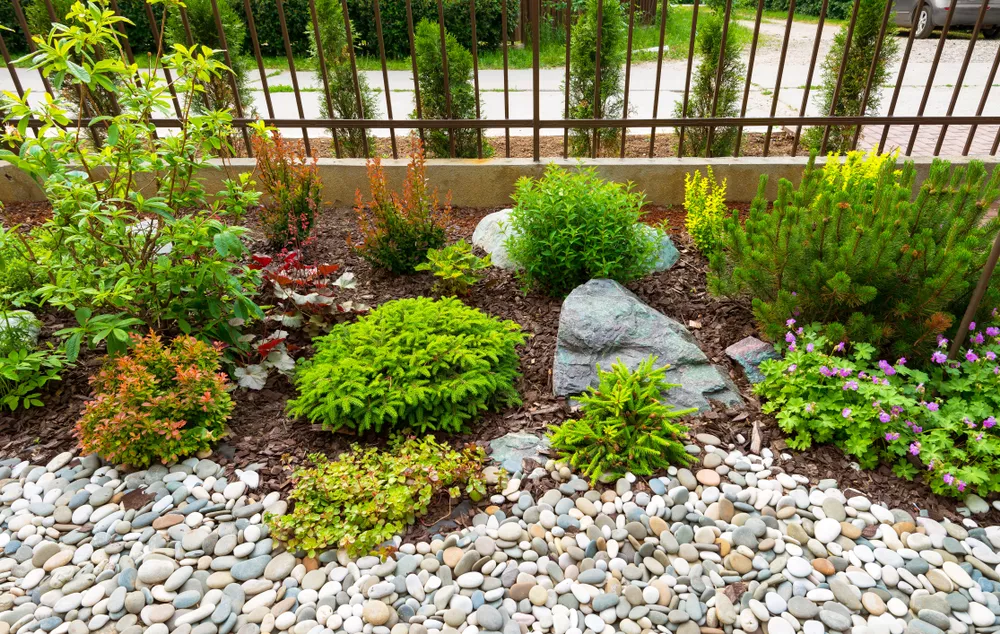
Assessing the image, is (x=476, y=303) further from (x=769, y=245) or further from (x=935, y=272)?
(x=935, y=272)

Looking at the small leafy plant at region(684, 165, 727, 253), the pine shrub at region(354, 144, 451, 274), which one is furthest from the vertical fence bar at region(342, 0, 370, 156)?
the small leafy plant at region(684, 165, 727, 253)

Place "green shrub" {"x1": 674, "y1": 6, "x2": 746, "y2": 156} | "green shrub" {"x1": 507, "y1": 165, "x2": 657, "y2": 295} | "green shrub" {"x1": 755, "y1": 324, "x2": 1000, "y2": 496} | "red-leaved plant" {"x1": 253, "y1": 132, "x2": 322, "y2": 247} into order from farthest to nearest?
"green shrub" {"x1": 674, "y1": 6, "x2": 746, "y2": 156} < "red-leaved plant" {"x1": 253, "y1": 132, "x2": 322, "y2": 247} < "green shrub" {"x1": 507, "y1": 165, "x2": 657, "y2": 295} < "green shrub" {"x1": 755, "y1": 324, "x2": 1000, "y2": 496}

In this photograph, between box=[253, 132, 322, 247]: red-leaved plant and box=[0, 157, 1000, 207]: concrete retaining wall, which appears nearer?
box=[253, 132, 322, 247]: red-leaved plant

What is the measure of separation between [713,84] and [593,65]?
1.04 metres

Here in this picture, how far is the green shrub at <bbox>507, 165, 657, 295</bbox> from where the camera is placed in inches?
133

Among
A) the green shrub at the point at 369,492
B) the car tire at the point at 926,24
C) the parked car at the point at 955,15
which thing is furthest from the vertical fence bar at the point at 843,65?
the car tire at the point at 926,24

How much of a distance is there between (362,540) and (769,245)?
2.31m

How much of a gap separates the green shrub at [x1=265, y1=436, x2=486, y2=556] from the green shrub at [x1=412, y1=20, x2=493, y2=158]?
10.0 ft

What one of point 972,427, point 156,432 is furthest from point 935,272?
point 156,432

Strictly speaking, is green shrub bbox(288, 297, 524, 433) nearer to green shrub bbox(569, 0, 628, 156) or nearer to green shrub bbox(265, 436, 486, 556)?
green shrub bbox(265, 436, 486, 556)

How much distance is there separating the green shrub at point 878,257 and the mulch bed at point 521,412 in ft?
1.61

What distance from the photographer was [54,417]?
2.87 metres

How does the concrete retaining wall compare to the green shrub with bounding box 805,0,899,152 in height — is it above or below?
below

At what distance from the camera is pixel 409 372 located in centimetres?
267
